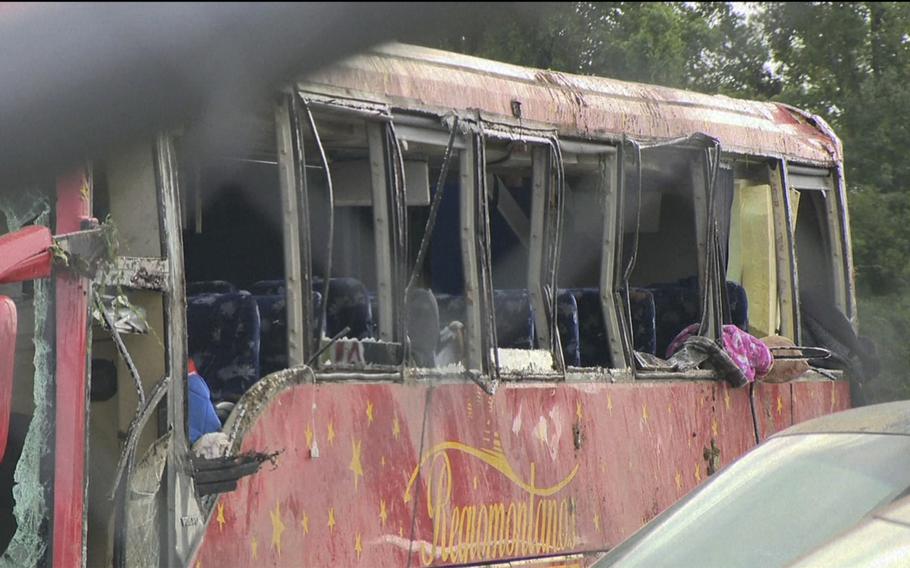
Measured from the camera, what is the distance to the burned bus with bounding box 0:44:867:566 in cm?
459

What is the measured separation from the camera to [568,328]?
22.3 ft

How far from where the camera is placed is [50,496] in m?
4.41

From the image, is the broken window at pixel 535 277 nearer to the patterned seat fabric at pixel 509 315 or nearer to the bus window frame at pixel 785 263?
the patterned seat fabric at pixel 509 315

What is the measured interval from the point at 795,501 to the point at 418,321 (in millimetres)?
2770

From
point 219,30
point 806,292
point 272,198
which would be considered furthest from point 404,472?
point 219,30

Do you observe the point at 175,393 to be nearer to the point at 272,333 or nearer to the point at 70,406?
the point at 70,406

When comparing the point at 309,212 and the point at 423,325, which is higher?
the point at 309,212

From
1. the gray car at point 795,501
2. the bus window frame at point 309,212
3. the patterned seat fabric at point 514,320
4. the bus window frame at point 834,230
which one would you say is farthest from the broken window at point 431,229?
the bus window frame at point 834,230

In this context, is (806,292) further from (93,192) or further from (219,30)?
(219,30)

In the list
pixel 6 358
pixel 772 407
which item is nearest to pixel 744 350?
pixel 772 407

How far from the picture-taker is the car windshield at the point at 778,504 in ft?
10.6

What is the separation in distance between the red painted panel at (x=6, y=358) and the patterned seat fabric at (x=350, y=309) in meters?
1.73

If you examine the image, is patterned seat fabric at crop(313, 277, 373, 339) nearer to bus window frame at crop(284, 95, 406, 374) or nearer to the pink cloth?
bus window frame at crop(284, 95, 406, 374)

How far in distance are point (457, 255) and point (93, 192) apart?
→ 2.82 metres
